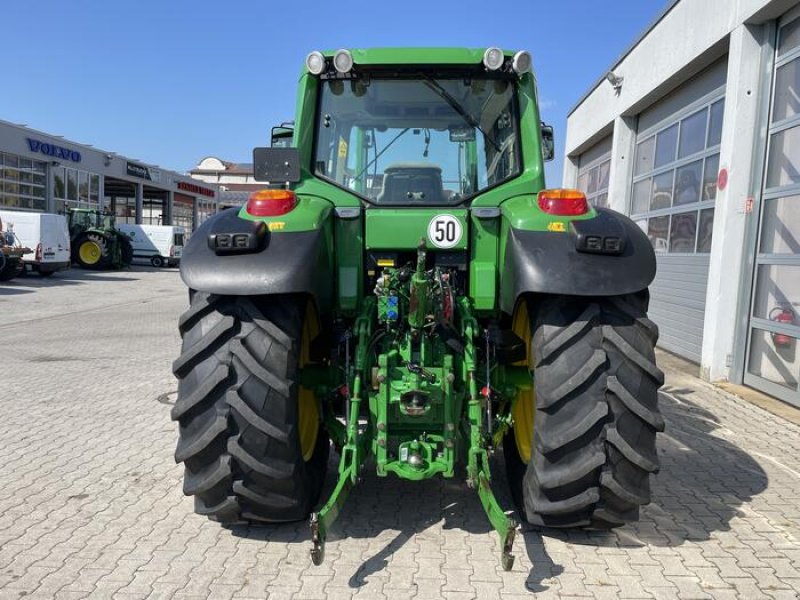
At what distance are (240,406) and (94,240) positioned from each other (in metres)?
26.2

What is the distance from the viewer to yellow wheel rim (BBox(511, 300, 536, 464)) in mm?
3537

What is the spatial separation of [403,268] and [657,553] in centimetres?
188

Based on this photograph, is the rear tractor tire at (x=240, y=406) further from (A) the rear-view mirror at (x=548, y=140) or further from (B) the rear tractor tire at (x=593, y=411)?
(A) the rear-view mirror at (x=548, y=140)

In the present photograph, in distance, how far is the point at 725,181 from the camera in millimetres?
7367

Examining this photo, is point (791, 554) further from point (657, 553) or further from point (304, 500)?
point (304, 500)

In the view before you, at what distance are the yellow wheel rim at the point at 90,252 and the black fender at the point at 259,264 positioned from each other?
25739 millimetres

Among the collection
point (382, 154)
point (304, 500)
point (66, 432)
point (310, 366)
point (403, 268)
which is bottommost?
point (66, 432)

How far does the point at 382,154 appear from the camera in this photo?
12.8 ft

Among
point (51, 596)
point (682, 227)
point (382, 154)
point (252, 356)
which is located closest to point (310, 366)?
point (252, 356)

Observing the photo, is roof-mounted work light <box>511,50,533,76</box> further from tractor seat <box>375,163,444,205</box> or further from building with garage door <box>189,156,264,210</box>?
building with garage door <box>189,156,264,210</box>

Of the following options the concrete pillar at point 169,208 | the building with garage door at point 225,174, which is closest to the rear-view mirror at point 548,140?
the concrete pillar at point 169,208

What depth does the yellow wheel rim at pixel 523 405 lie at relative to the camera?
3.54 metres

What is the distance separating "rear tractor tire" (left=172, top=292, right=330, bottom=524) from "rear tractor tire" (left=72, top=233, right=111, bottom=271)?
25.8 metres

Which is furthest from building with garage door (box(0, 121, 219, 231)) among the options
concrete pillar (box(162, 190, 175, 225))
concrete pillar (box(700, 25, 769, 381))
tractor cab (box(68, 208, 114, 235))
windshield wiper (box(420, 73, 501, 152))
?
windshield wiper (box(420, 73, 501, 152))
